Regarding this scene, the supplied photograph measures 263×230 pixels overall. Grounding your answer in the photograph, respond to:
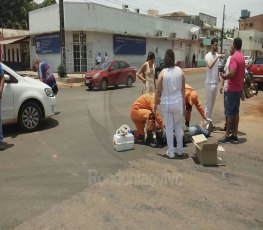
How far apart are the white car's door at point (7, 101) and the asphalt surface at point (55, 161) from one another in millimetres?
477

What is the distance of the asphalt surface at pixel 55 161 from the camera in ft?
14.5

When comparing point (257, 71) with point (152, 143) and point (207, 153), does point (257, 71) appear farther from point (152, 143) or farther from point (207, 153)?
point (207, 153)

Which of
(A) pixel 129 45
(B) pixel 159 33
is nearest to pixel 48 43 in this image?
(A) pixel 129 45

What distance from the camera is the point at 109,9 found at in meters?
29.5

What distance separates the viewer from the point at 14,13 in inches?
Answer: 1806

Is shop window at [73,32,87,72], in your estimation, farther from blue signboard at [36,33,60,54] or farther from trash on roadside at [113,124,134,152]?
trash on roadside at [113,124,134,152]

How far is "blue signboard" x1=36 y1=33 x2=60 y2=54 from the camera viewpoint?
29.1 m

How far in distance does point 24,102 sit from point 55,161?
8.71 feet

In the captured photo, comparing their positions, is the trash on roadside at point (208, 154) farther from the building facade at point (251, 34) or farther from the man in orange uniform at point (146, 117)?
the building facade at point (251, 34)

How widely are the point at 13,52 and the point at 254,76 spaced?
25713 millimetres

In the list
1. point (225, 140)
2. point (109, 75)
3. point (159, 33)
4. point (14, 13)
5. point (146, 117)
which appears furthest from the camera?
point (14, 13)

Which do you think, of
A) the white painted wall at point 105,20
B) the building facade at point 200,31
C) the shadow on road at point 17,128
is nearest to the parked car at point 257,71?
the shadow on road at point 17,128

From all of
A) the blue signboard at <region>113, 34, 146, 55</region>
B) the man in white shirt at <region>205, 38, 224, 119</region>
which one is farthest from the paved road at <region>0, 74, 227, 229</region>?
the blue signboard at <region>113, 34, 146, 55</region>

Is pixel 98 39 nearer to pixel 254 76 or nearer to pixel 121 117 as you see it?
pixel 254 76
